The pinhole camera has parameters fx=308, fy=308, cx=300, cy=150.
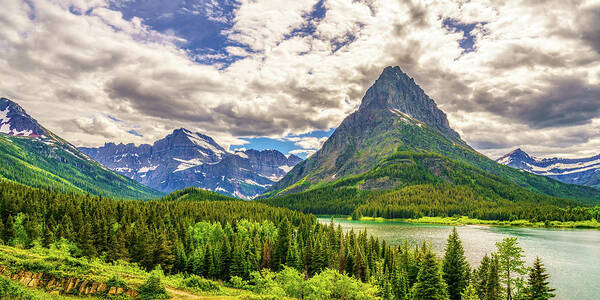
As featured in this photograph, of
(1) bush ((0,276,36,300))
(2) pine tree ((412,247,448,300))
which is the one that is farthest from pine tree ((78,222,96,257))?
(2) pine tree ((412,247,448,300))

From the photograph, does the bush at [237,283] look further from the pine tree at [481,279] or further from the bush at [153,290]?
the pine tree at [481,279]

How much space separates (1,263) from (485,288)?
89377mm

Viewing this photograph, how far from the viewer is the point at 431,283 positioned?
65.3 metres

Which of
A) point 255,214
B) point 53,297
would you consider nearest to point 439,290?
point 53,297

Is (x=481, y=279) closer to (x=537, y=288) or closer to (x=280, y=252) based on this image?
(x=537, y=288)

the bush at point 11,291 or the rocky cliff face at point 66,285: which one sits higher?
the bush at point 11,291

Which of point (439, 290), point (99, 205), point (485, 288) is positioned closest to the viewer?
point (439, 290)

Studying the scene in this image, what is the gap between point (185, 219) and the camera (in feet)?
404

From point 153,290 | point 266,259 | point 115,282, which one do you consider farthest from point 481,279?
point 115,282

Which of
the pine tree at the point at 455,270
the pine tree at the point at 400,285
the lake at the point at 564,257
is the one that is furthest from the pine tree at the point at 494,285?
the lake at the point at 564,257

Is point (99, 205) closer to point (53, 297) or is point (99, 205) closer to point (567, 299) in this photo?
point (53, 297)

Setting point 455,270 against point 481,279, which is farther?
point 455,270

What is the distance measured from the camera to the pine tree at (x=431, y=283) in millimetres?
64250

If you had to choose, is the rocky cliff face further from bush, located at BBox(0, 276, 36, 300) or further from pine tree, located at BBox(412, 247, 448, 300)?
pine tree, located at BBox(412, 247, 448, 300)
